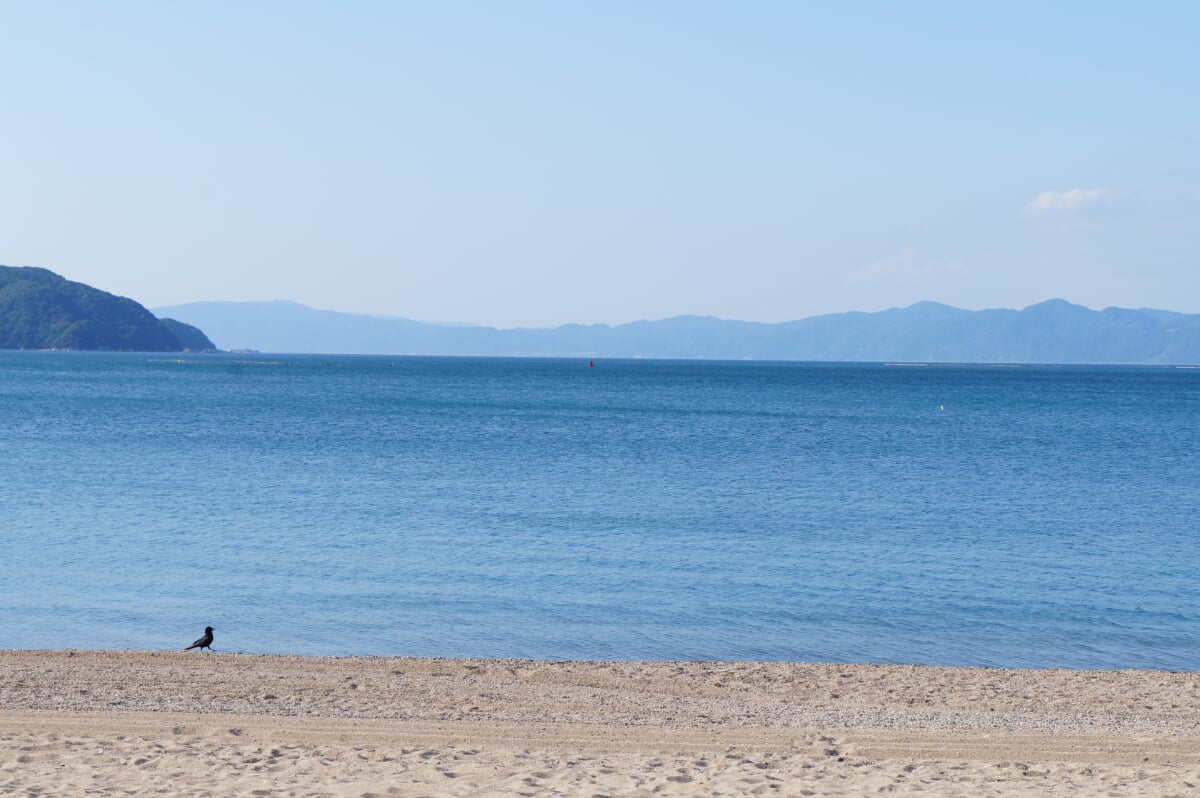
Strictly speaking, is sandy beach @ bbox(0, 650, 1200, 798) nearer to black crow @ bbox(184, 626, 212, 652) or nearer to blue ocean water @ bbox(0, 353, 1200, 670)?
black crow @ bbox(184, 626, 212, 652)

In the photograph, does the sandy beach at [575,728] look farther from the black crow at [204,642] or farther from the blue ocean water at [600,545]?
the blue ocean water at [600,545]

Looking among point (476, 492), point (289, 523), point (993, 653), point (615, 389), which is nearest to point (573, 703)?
point (993, 653)

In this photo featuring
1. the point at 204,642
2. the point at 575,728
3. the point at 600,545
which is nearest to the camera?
the point at 575,728

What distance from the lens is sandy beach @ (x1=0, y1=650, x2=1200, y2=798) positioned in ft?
32.6

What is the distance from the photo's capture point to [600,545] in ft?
89.0

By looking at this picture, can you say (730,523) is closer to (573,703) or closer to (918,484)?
(918,484)

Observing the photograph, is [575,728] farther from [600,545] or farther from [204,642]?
[600,545]

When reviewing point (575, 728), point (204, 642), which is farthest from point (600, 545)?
point (575, 728)

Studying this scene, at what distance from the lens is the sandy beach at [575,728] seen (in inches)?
391

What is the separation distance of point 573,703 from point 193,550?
14506 millimetres

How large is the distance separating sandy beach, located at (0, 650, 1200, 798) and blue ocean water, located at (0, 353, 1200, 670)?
7.06 feet

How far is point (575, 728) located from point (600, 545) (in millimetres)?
15080

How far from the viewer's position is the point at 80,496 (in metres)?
33.8

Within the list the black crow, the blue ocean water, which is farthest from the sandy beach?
the blue ocean water
